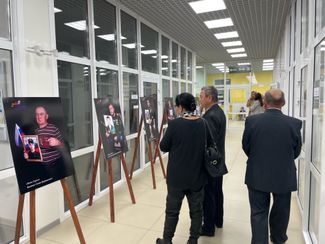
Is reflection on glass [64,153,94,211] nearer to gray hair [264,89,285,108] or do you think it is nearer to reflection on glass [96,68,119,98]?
reflection on glass [96,68,119,98]

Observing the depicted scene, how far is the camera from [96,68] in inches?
152

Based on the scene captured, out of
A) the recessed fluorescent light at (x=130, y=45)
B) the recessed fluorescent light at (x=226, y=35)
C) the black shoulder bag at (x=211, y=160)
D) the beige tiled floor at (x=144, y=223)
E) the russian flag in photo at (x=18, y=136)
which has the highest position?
the recessed fluorescent light at (x=226, y=35)

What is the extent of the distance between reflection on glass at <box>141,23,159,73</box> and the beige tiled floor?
2785 millimetres

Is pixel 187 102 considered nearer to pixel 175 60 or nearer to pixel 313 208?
pixel 313 208

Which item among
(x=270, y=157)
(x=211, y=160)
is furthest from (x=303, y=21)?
(x=211, y=160)

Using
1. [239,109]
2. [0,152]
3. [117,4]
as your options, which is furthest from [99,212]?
[239,109]

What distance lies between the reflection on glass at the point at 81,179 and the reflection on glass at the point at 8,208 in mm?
922

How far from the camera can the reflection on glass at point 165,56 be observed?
6.52 m

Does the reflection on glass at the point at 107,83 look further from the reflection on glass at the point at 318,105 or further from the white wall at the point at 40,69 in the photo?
the reflection on glass at the point at 318,105

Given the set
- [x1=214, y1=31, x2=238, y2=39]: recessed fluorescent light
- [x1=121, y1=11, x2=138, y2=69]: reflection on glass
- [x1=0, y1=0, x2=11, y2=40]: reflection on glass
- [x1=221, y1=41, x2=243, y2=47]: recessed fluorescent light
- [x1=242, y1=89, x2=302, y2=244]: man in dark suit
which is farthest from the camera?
[x1=221, y1=41, x2=243, y2=47]: recessed fluorescent light

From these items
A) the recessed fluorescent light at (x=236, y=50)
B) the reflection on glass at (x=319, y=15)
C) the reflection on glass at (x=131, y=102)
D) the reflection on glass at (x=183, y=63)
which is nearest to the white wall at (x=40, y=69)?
the reflection on glass at (x=131, y=102)

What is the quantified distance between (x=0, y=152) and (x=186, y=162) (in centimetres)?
188

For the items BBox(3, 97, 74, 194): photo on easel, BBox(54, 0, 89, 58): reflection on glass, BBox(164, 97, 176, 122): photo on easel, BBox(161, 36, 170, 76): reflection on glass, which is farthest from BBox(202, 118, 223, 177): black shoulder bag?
BBox(161, 36, 170, 76): reflection on glass

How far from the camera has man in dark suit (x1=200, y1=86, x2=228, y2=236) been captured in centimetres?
256
